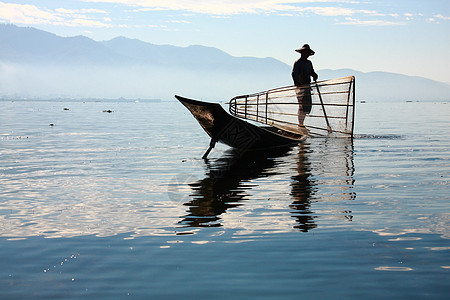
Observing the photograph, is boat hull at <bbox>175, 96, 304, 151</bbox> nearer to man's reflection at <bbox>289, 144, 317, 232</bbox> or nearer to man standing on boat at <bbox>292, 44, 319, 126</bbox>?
man standing on boat at <bbox>292, 44, 319, 126</bbox>

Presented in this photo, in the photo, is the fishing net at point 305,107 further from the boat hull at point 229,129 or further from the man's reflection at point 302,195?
the man's reflection at point 302,195

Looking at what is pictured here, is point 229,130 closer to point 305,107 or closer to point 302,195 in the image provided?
point 305,107

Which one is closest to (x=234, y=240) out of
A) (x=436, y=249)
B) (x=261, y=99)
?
(x=436, y=249)

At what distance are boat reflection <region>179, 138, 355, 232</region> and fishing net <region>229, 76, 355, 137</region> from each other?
6.69ft

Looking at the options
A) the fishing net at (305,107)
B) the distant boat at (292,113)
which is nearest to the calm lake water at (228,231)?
the distant boat at (292,113)

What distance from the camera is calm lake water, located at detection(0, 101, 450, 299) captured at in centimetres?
480

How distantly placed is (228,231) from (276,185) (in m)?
3.64

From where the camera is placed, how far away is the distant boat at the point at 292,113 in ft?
52.6

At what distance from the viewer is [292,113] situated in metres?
18.1

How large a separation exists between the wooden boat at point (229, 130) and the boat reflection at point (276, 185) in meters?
0.40

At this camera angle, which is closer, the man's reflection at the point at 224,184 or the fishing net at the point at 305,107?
the man's reflection at the point at 224,184

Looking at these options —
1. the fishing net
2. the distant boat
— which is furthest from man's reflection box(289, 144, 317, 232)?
the fishing net

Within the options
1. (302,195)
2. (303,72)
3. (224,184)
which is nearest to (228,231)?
(302,195)

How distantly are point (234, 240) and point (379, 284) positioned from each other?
76.2 inches
